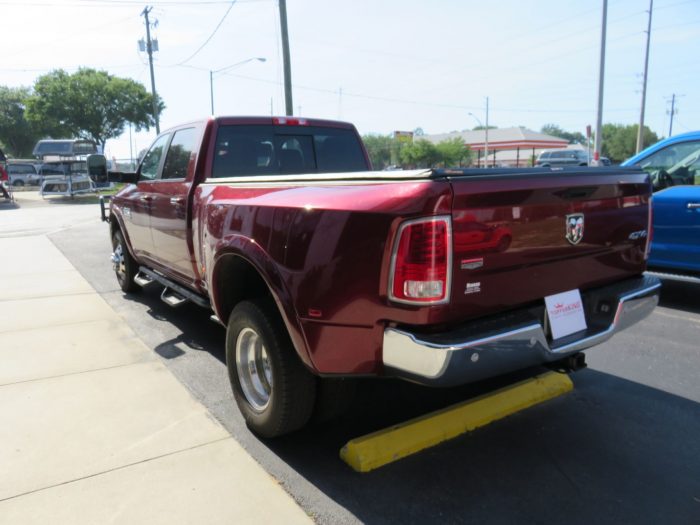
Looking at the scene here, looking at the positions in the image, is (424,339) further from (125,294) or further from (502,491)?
(125,294)

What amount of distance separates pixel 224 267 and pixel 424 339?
162 centimetres

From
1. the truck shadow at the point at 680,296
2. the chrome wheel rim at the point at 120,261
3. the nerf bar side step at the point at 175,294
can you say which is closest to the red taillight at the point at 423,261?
the nerf bar side step at the point at 175,294

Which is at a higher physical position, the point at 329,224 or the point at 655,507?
the point at 329,224

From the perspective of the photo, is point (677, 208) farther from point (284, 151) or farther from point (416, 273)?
point (416, 273)

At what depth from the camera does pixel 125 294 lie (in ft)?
21.9

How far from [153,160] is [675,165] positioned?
557cm

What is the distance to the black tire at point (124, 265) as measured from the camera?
6270 mm

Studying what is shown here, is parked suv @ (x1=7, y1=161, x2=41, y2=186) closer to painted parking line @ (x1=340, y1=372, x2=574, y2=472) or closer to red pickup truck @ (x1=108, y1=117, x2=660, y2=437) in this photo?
red pickup truck @ (x1=108, y1=117, x2=660, y2=437)

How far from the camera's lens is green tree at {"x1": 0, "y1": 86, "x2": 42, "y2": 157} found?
6400 cm

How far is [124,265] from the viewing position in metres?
6.41

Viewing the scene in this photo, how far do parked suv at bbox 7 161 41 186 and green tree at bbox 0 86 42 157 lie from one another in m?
27.3

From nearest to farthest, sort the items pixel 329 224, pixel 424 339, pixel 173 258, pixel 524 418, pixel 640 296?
pixel 424 339, pixel 329 224, pixel 640 296, pixel 524 418, pixel 173 258

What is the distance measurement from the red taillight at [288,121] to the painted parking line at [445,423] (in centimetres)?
270

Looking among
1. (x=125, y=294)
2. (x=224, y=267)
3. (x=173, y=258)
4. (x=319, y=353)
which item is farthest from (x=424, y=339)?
(x=125, y=294)
